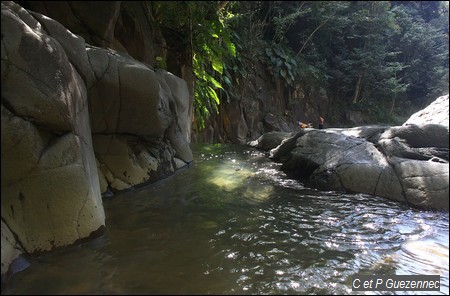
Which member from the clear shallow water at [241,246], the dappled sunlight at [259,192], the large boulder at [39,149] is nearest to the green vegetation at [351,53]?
the dappled sunlight at [259,192]

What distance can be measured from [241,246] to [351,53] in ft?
72.5

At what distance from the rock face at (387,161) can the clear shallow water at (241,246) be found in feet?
1.30

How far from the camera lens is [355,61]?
22109 mm

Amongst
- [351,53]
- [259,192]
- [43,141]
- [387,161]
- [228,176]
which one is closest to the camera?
[43,141]

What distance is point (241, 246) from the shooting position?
379 centimetres

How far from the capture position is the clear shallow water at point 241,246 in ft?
9.46

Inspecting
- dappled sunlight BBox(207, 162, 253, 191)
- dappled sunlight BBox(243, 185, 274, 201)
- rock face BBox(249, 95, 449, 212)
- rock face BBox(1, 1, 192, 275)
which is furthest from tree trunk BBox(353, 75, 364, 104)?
rock face BBox(1, 1, 192, 275)

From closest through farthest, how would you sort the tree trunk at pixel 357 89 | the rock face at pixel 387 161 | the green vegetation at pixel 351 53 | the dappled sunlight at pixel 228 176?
1. the rock face at pixel 387 161
2. the dappled sunlight at pixel 228 176
3. the green vegetation at pixel 351 53
4. the tree trunk at pixel 357 89

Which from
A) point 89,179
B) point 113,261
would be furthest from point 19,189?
point 113,261

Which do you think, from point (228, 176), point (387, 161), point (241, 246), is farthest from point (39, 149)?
point (387, 161)

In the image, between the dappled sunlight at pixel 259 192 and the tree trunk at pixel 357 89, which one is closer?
the dappled sunlight at pixel 259 192

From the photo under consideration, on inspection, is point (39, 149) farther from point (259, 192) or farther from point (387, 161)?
point (387, 161)

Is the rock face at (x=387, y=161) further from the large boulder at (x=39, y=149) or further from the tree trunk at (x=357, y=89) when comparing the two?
the tree trunk at (x=357, y=89)

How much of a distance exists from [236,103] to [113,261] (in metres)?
15.0
